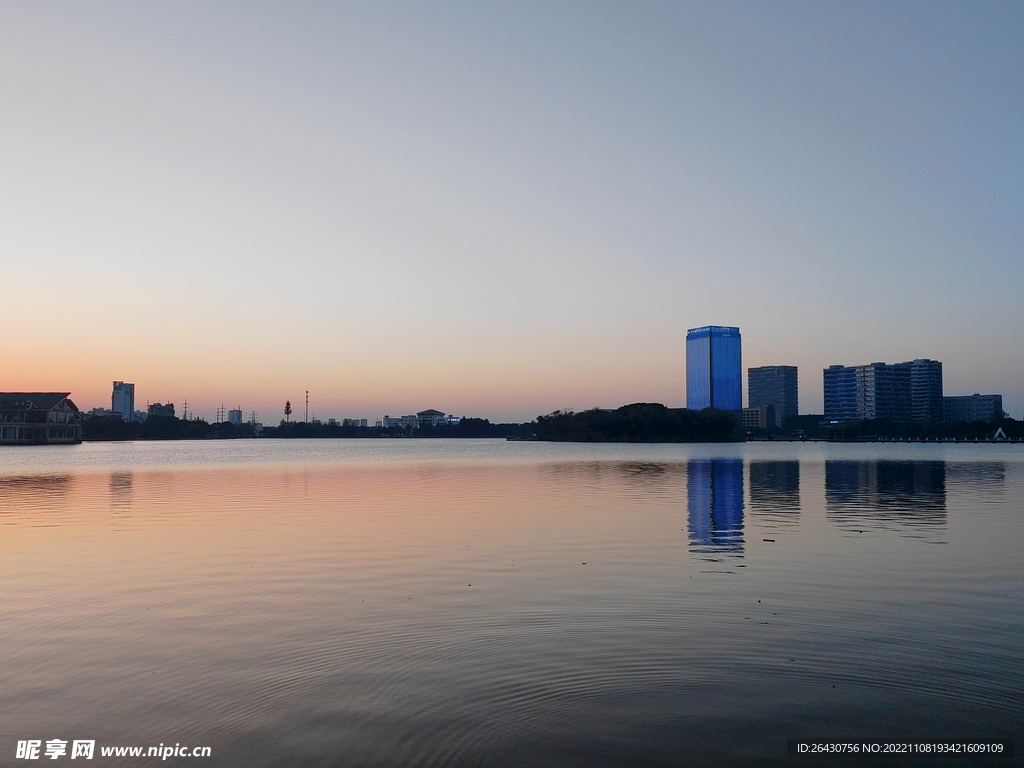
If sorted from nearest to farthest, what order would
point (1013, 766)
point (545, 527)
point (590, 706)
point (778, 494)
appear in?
point (1013, 766)
point (590, 706)
point (545, 527)
point (778, 494)

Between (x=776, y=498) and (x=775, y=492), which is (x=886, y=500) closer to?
(x=776, y=498)

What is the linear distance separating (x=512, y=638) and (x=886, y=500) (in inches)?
1280

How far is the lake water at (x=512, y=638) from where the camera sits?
9.33m

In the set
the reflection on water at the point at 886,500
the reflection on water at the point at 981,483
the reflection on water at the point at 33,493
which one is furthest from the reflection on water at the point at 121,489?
the reflection on water at the point at 981,483

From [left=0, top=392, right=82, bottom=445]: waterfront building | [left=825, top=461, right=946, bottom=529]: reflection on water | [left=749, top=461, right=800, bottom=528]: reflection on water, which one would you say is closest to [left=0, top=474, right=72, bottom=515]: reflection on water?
[left=749, top=461, right=800, bottom=528]: reflection on water

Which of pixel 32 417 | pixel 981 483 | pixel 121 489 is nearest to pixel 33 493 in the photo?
pixel 121 489

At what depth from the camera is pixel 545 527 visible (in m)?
30.0

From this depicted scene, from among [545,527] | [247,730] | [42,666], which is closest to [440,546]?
[545,527]

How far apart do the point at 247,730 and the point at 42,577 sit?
13448mm

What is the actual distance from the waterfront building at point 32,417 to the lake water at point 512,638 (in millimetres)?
172616

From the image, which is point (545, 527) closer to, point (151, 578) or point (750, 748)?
point (151, 578)

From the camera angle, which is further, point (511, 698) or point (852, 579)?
point (852, 579)

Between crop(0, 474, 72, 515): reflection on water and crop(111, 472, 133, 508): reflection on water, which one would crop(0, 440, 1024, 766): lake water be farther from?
crop(111, 472, 133, 508): reflection on water

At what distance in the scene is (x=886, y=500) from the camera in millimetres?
40312
